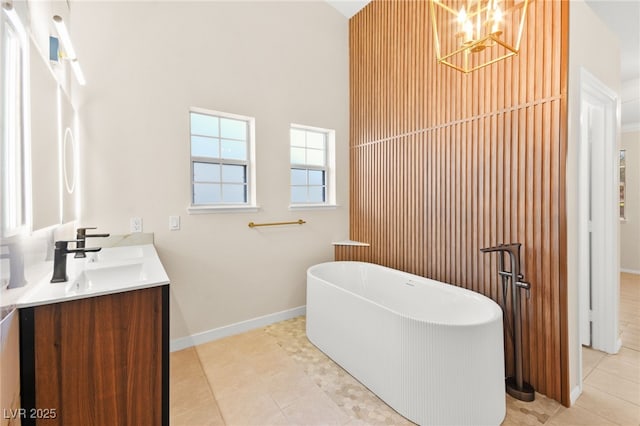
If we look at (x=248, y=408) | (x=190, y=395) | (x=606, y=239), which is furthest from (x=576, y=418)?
(x=190, y=395)

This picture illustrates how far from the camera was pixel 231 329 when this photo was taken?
9.41 ft

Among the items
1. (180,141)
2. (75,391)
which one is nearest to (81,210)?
(180,141)

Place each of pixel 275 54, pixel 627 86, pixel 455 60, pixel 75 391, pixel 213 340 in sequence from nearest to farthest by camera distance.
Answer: pixel 75 391
pixel 455 60
pixel 213 340
pixel 275 54
pixel 627 86

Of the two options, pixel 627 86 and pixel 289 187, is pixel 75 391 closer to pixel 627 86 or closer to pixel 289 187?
pixel 289 187

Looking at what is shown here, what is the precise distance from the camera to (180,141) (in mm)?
2576

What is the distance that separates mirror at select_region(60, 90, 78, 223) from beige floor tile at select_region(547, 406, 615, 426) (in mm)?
3167

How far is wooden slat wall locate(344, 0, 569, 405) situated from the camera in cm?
191

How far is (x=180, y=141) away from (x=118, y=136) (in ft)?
1.48

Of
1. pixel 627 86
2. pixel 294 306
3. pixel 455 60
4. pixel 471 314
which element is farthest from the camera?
pixel 627 86

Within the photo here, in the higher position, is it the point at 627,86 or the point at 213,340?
the point at 627,86

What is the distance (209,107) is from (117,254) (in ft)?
4.90

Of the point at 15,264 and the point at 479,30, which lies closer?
the point at 15,264

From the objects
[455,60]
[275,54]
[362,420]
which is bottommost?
[362,420]

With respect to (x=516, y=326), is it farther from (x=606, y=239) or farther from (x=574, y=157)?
(x=606, y=239)
